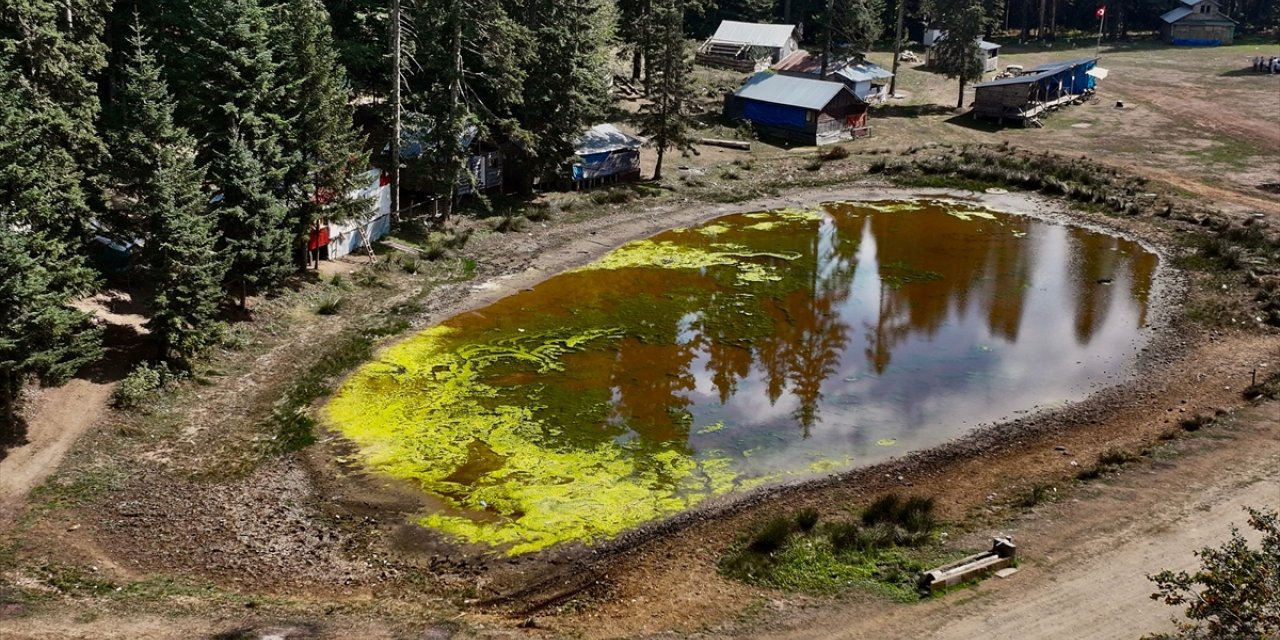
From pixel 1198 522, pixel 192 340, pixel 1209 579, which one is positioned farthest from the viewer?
pixel 192 340

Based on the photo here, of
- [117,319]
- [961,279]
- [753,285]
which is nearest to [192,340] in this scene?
[117,319]

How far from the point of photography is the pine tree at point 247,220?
1255 inches

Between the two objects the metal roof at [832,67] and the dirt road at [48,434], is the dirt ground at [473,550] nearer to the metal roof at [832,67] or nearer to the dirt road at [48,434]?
the dirt road at [48,434]

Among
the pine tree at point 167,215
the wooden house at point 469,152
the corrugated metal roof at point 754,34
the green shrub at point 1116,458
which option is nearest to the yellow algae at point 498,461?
the pine tree at point 167,215

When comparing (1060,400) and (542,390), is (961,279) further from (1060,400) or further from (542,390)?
(542,390)

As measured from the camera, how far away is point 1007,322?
37.3 meters

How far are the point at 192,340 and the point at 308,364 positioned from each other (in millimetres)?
3576

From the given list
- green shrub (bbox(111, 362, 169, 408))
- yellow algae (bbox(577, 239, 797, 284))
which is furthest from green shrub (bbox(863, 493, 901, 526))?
green shrub (bbox(111, 362, 169, 408))

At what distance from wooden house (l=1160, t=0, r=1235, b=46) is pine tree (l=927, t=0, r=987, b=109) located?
43109 millimetres

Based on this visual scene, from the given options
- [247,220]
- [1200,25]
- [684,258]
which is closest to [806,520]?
[247,220]

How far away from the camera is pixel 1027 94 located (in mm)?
68188

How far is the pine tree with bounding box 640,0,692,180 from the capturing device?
169 ft

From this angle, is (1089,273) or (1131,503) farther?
(1089,273)

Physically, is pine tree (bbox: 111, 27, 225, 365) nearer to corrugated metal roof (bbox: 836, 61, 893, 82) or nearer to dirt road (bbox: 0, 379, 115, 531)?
dirt road (bbox: 0, 379, 115, 531)
